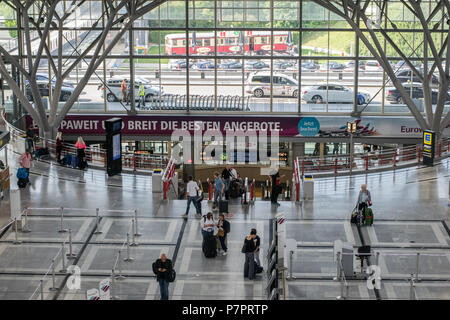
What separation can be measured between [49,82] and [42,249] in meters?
18.2

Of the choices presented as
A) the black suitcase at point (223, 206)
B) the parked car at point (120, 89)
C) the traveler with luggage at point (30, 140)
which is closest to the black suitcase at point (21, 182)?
the traveler with luggage at point (30, 140)

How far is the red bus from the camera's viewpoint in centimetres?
3478

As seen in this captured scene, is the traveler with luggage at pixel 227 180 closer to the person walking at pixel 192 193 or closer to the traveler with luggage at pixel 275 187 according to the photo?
the traveler with luggage at pixel 275 187

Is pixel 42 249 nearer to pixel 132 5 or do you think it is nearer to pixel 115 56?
pixel 132 5

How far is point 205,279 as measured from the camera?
58.1 ft

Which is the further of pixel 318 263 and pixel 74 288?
pixel 318 263

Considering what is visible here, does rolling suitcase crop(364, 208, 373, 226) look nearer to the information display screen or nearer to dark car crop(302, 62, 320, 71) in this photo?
the information display screen

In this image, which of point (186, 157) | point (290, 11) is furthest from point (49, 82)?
point (290, 11)

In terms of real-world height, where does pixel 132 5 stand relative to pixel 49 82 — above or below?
above

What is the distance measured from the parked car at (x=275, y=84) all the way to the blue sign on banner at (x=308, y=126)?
1536mm

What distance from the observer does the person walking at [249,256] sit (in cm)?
1714
